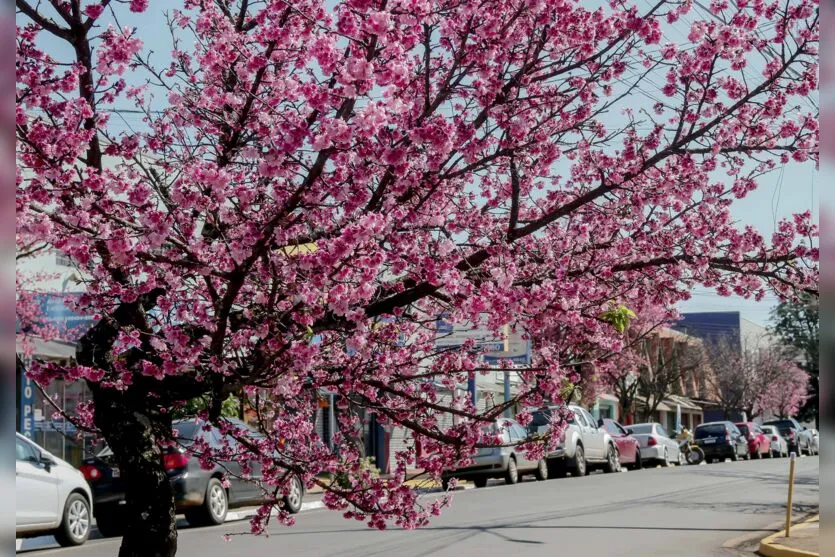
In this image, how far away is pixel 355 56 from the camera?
5.22m

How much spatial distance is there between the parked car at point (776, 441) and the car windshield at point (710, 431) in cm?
672

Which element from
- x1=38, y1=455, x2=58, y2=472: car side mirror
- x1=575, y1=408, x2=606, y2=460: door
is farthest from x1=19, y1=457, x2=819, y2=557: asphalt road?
x1=575, y1=408, x2=606, y2=460: door

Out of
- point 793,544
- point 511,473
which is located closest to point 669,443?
point 511,473

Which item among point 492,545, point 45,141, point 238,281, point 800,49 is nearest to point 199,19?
point 45,141

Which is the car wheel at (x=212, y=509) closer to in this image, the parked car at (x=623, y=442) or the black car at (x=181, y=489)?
the black car at (x=181, y=489)

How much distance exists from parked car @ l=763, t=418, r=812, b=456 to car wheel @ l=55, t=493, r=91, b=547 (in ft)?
137

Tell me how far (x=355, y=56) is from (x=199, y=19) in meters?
2.17

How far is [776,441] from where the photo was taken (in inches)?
1969

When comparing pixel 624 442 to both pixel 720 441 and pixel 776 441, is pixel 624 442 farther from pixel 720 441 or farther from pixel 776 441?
pixel 776 441

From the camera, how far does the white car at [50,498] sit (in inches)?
566

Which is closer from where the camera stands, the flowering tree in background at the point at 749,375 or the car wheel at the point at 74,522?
the car wheel at the point at 74,522

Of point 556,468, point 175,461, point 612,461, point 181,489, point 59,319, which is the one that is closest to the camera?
point 181,489

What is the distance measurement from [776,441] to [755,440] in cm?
416

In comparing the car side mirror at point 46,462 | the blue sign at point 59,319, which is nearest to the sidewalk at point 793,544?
the car side mirror at point 46,462
